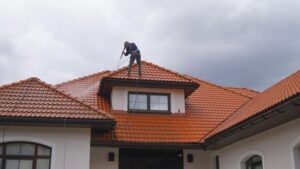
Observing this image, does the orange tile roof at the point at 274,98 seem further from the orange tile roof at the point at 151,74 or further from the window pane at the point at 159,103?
the orange tile roof at the point at 151,74

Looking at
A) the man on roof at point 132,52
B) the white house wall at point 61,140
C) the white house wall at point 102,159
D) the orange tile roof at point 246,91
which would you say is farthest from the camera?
the orange tile roof at point 246,91

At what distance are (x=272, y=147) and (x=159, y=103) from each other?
625 centimetres

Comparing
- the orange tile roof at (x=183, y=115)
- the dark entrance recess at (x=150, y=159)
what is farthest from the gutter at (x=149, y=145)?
the dark entrance recess at (x=150, y=159)

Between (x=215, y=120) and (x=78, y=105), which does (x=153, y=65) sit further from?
(x=78, y=105)

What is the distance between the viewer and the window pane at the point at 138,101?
16.5 meters

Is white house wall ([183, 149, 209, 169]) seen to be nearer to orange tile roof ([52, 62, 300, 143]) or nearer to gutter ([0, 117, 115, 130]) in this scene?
orange tile roof ([52, 62, 300, 143])

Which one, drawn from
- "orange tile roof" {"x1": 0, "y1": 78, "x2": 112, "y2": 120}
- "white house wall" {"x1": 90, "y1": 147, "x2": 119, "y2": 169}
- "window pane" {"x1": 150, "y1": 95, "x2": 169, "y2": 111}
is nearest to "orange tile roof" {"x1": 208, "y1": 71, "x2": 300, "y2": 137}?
"window pane" {"x1": 150, "y1": 95, "x2": 169, "y2": 111}

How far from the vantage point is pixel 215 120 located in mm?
16703

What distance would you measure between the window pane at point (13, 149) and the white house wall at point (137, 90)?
4.86 metres

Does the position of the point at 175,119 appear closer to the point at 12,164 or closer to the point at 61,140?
the point at 61,140

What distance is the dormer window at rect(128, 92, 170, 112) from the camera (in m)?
16.5

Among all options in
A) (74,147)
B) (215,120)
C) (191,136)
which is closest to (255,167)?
(191,136)

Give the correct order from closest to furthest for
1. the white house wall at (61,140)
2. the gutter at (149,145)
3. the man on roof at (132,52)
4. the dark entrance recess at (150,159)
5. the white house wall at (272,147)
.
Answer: the white house wall at (272,147) < the white house wall at (61,140) < the gutter at (149,145) < the dark entrance recess at (150,159) < the man on roof at (132,52)

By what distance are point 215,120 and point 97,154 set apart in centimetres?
495
